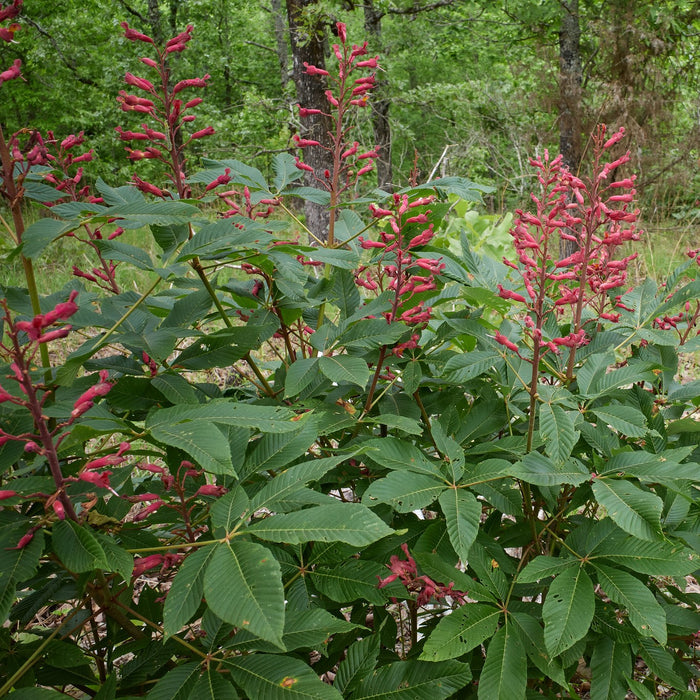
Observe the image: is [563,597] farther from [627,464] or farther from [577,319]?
[577,319]

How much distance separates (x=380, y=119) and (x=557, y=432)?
34.5 feet

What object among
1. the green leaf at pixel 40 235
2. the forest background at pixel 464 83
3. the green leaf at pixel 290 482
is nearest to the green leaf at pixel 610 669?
the green leaf at pixel 290 482

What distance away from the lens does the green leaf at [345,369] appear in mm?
1159

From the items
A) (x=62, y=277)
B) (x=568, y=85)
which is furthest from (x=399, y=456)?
(x=568, y=85)

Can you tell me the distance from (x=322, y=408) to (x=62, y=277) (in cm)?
586

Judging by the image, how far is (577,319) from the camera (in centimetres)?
131

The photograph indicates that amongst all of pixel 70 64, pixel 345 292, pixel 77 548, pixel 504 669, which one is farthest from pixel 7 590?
pixel 70 64

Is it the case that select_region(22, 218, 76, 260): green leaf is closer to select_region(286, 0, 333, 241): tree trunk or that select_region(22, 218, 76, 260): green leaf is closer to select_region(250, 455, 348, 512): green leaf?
select_region(250, 455, 348, 512): green leaf

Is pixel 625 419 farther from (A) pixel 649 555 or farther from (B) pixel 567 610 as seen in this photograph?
(B) pixel 567 610

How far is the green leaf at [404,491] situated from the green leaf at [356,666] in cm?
25

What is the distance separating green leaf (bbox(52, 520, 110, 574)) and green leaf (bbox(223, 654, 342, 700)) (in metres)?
0.27

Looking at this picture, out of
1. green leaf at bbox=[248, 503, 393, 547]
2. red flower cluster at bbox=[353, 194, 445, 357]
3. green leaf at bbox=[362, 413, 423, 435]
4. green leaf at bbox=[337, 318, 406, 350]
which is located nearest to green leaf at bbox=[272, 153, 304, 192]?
red flower cluster at bbox=[353, 194, 445, 357]

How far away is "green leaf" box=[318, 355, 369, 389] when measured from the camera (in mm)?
1159

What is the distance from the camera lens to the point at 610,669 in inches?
46.2
